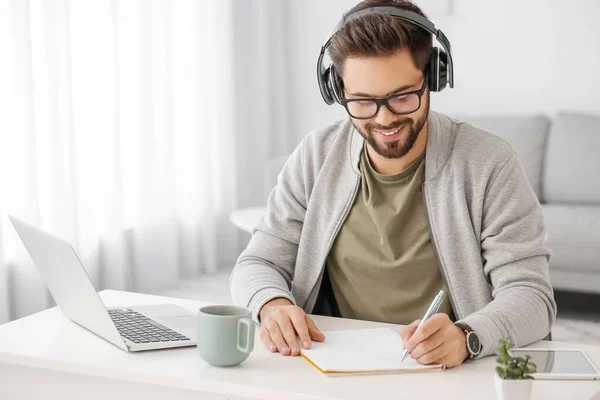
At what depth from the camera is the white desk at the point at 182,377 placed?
108 cm

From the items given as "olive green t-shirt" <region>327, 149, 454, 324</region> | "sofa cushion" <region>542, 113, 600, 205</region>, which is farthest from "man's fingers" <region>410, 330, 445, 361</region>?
"sofa cushion" <region>542, 113, 600, 205</region>

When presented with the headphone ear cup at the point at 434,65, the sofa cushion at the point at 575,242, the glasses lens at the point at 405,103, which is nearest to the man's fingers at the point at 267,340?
the glasses lens at the point at 405,103

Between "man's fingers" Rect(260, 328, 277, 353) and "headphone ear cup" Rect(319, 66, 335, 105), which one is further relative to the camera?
"headphone ear cup" Rect(319, 66, 335, 105)

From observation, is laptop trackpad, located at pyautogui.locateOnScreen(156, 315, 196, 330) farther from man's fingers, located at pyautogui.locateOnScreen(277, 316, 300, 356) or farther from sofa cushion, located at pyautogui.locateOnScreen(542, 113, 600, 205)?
sofa cushion, located at pyautogui.locateOnScreen(542, 113, 600, 205)

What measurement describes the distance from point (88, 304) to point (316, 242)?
494mm

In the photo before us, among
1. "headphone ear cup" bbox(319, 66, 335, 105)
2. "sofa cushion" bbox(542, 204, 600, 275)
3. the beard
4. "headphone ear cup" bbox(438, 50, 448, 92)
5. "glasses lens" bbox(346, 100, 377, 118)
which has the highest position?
"headphone ear cup" bbox(438, 50, 448, 92)

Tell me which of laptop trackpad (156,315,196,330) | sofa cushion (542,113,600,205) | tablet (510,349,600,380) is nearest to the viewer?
tablet (510,349,600,380)

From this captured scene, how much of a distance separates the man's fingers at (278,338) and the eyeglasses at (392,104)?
396 mm

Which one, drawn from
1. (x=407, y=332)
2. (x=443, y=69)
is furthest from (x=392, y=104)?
(x=407, y=332)

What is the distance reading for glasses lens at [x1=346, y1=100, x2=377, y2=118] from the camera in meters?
1.41

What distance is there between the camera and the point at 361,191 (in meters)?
1.59

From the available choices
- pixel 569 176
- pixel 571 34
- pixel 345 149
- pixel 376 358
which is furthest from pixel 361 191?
pixel 571 34

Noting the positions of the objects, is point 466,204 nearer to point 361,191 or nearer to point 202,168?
point 361,191

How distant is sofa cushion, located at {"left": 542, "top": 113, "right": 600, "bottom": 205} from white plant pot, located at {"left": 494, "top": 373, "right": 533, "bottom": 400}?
2946 millimetres
